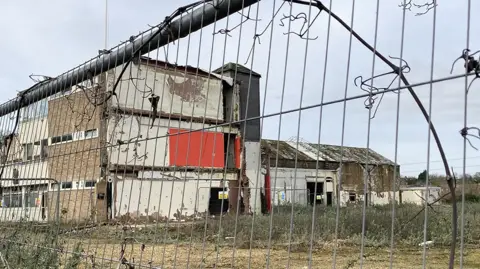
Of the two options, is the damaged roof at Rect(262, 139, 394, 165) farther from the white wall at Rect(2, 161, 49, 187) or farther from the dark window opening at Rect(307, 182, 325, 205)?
the white wall at Rect(2, 161, 49, 187)

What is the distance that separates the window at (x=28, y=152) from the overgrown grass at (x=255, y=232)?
1034mm

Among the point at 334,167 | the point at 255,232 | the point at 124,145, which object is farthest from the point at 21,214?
the point at 334,167

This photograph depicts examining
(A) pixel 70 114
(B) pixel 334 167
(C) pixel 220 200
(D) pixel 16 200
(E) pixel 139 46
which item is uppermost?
(E) pixel 139 46

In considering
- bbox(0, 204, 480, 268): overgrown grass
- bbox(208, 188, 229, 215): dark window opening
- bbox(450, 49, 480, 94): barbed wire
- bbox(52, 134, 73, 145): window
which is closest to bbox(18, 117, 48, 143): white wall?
bbox(52, 134, 73, 145): window

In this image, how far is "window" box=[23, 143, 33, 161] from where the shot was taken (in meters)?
6.38

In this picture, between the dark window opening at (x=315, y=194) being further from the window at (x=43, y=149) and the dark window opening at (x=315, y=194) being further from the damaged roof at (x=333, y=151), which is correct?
the window at (x=43, y=149)

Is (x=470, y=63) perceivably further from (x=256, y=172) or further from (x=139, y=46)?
(x=256, y=172)

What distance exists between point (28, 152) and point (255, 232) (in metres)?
3.91

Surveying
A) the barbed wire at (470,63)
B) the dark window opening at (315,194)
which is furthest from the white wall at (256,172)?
the barbed wire at (470,63)

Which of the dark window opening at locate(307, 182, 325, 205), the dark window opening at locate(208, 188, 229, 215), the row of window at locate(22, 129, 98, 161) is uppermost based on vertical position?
the row of window at locate(22, 129, 98, 161)

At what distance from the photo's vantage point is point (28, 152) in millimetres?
6520

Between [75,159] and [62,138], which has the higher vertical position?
[62,138]

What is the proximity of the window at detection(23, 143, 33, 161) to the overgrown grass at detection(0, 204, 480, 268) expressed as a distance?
3.39 feet

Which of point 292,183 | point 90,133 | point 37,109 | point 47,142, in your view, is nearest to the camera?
point 292,183
